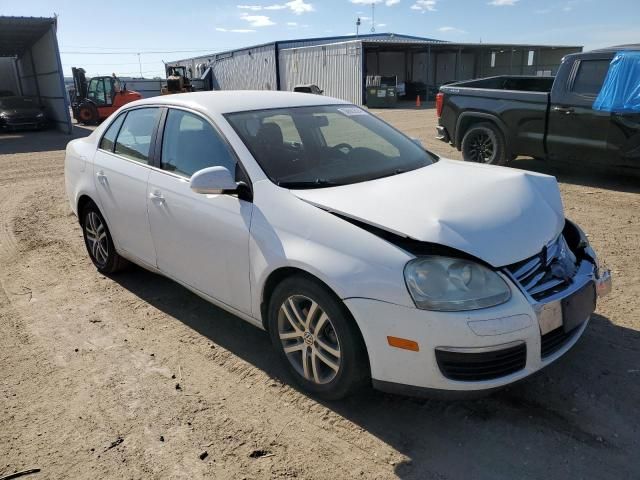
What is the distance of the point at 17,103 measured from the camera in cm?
2170

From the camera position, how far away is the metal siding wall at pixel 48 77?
20.3 meters

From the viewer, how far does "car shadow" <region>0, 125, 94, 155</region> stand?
16.4 m

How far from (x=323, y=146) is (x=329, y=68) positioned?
3078 cm

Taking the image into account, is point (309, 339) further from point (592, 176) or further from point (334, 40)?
point (334, 40)

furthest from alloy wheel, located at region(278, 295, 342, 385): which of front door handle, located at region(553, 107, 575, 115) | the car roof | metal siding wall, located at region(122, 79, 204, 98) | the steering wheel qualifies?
metal siding wall, located at region(122, 79, 204, 98)

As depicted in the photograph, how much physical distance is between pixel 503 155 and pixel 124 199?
624 cm

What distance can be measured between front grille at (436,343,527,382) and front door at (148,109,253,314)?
49.7 inches

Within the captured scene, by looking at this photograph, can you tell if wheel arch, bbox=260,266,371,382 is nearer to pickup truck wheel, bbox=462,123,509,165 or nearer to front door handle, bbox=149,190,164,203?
front door handle, bbox=149,190,164,203

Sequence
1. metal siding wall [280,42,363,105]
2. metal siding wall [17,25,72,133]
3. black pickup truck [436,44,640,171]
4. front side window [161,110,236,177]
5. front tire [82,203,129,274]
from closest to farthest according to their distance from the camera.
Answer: front side window [161,110,236,177]
front tire [82,203,129,274]
black pickup truck [436,44,640,171]
metal siding wall [17,25,72,133]
metal siding wall [280,42,363,105]

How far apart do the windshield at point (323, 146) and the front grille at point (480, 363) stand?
1240 mm

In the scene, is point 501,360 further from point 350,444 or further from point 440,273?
point 350,444

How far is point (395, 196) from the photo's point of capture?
286cm

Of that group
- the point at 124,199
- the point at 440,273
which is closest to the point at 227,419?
the point at 440,273

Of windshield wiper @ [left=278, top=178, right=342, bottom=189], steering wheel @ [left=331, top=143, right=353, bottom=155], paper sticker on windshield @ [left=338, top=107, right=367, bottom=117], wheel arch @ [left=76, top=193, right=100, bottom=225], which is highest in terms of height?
paper sticker on windshield @ [left=338, top=107, right=367, bottom=117]
